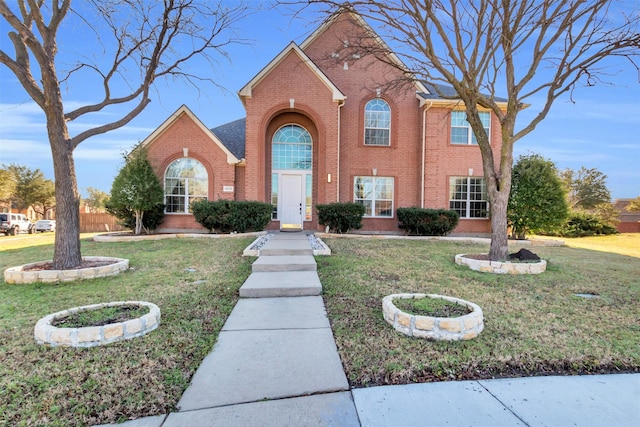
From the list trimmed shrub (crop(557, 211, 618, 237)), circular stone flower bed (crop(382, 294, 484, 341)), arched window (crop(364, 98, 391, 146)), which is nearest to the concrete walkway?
circular stone flower bed (crop(382, 294, 484, 341))

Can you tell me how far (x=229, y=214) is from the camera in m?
11.8

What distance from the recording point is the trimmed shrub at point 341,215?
40.3ft

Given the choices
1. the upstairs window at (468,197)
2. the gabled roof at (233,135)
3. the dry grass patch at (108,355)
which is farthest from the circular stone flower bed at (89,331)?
the upstairs window at (468,197)

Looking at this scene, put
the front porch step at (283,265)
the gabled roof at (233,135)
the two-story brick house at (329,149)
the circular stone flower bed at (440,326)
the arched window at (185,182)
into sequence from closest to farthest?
the circular stone flower bed at (440,326) < the front porch step at (283,265) < the two-story brick house at (329,149) < the arched window at (185,182) < the gabled roof at (233,135)

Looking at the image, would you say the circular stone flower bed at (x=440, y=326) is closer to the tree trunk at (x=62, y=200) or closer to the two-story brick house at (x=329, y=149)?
the tree trunk at (x=62, y=200)

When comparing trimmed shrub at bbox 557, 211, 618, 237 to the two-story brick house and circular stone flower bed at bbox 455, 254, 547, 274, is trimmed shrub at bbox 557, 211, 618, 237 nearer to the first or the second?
the two-story brick house

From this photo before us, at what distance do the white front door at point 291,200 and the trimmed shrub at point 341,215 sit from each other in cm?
209

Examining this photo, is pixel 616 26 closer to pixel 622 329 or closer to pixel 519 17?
pixel 519 17

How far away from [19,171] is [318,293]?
41883 mm

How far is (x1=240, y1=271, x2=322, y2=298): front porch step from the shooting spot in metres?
5.08

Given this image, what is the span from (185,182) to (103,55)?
256 inches

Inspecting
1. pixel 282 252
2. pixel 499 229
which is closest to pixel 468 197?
pixel 499 229

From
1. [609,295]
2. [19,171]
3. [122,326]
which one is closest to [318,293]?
[122,326]

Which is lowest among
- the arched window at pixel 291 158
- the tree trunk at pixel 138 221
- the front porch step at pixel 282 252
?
the front porch step at pixel 282 252
